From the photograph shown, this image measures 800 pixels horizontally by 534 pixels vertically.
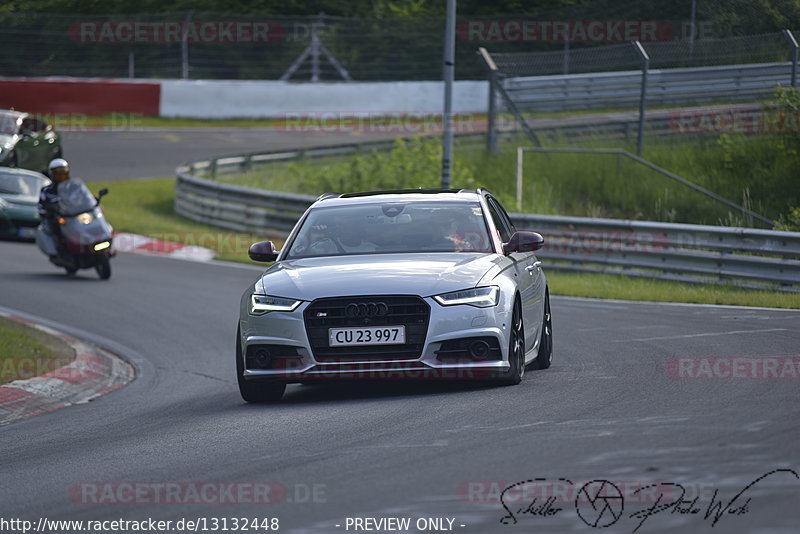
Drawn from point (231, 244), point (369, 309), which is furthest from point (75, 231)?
point (369, 309)


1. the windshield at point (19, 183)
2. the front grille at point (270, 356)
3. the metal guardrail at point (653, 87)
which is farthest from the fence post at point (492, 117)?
the front grille at point (270, 356)

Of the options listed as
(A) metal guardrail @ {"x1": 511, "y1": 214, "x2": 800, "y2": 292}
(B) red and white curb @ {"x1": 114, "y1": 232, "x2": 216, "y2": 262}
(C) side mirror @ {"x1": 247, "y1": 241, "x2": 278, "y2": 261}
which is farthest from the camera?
(B) red and white curb @ {"x1": 114, "y1": 232, "x2": 216, "y2": 262}

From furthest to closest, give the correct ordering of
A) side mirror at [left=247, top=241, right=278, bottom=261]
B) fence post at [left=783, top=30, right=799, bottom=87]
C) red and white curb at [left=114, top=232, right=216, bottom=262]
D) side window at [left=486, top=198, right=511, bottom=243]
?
red and white curb at [left=114, top=232, right=216, bottom=262] → fence post at [left=783, top=30, right=799, bottom=87] → side window at [left=486, top=198, right=511, bottom=243] → side mirror at [left=247, top=241, right=278, bottom=261]

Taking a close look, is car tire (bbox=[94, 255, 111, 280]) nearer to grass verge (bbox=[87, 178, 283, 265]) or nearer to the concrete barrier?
grass verge (bbox=[87, 178, 283, 265])

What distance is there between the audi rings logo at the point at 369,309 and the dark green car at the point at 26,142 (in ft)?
64.3

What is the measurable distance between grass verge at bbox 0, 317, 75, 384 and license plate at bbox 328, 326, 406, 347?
12.6 feet

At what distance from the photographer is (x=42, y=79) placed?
39.7 m

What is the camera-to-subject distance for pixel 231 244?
85.1ft

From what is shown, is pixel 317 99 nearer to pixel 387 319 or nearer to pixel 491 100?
pixel 491 100

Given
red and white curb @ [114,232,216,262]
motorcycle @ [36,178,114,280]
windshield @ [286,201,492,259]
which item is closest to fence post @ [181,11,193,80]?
red and white curb @ [114,232,216,262]

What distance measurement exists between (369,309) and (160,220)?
2045 centimetres

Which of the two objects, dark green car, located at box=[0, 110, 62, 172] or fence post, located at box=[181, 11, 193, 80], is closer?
dark green car, located at box=[0, 110, 62, 172]

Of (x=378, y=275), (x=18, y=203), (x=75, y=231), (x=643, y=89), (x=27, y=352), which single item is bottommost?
(x=27, y=352)

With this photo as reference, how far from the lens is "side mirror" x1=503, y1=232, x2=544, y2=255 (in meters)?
10.0
